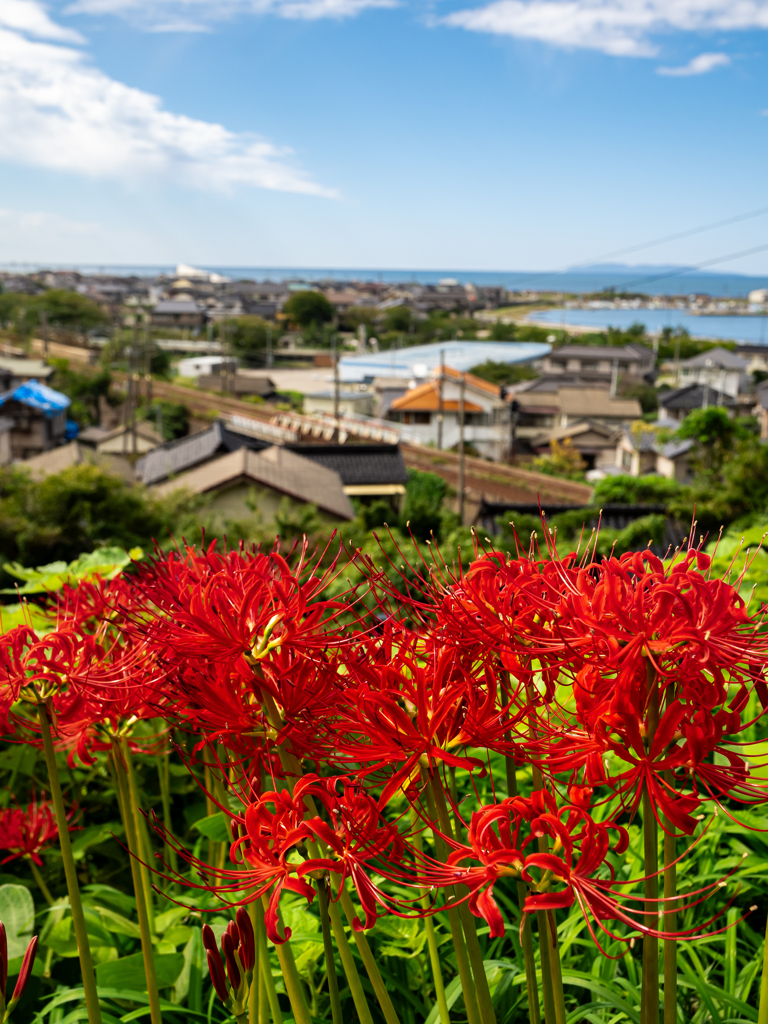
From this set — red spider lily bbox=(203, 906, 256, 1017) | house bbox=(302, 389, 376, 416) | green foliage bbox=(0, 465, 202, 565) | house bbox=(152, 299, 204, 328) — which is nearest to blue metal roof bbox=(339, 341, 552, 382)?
house bbox=(302, 389, 376, 416)

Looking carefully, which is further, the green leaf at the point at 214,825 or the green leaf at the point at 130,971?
the green leaf at the point at 130,971

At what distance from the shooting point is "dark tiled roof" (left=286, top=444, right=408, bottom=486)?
33.8 meters

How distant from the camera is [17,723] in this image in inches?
71.0

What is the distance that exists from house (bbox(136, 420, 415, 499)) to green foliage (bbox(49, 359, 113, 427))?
916 inches

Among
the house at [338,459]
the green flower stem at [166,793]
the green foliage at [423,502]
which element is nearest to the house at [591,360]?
the green foliage at [423,502]

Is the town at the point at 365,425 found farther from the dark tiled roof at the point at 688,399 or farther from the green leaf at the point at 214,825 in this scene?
the green leaf at the point at 214,825

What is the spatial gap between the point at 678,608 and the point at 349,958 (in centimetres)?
84

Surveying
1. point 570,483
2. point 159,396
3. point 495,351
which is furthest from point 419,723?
point 495,351

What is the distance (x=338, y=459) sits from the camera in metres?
34.3

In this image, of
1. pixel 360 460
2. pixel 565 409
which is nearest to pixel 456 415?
pixel 565 409

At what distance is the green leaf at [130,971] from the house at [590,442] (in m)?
53.3

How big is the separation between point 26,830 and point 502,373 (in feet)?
252

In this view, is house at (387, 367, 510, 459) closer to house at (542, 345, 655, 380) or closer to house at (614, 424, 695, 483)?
house at (614, 424, 695, 483)

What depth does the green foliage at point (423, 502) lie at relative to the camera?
2698 cm
